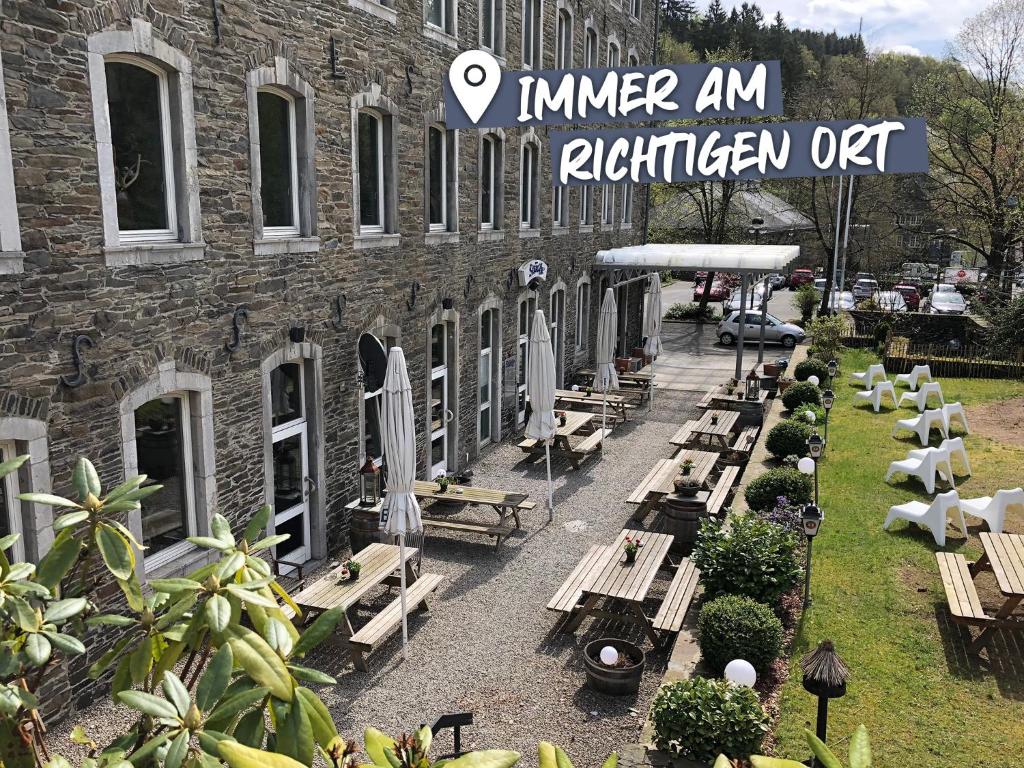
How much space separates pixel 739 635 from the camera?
745 centimetres

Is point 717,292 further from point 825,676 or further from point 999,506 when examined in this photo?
point 825,676

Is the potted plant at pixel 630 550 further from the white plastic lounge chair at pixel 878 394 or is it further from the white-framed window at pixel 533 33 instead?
the white plastic lounge chair at pixel 878 394

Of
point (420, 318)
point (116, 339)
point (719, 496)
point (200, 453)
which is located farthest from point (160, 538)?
point (719, 496)

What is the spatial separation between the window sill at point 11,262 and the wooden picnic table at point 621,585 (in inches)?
245

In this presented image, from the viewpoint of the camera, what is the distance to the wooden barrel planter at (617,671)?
7.84m

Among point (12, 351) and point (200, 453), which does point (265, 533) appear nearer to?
point (200, 453)

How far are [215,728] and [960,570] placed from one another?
29.7ft

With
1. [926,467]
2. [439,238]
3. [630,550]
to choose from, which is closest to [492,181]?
[439,238]

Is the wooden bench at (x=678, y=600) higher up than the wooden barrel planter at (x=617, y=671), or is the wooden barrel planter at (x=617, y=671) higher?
the wooden bench at (x=678, y=600)

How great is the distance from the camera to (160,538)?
8.42 meters

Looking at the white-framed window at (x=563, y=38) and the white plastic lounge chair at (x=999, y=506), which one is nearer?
the white plastic lounge chair at (x=999, y=506)

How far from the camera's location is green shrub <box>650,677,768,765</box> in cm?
606

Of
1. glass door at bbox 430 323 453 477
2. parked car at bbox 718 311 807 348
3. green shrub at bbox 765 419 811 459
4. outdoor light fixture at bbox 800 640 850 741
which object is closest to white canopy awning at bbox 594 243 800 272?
green shrub at bbox 765 419 811 459

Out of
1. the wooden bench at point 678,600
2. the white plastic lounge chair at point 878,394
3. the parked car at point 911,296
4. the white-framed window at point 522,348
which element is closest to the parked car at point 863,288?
the parked car at point 911,296
